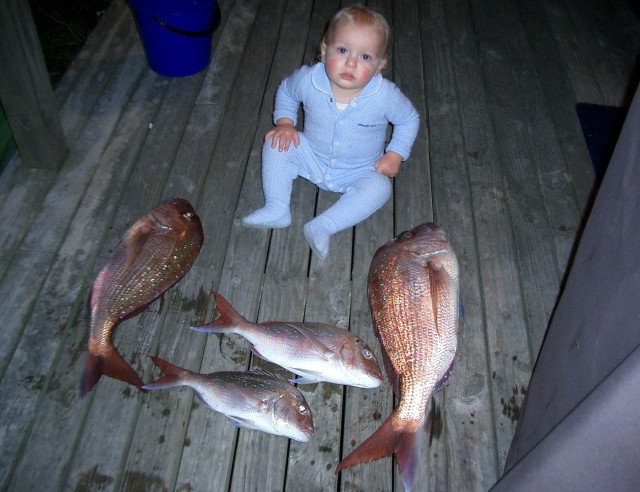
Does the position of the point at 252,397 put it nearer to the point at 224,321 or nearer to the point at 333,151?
the point at 224,321

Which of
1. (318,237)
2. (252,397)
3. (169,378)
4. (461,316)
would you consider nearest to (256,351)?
(252,397)

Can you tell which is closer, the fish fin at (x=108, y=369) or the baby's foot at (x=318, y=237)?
the fish fin at (x=108, y=369)

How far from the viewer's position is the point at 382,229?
283cm

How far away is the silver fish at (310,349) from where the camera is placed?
2.10 m

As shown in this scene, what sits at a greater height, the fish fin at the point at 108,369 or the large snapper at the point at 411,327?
the large snapper at the point at 411,327

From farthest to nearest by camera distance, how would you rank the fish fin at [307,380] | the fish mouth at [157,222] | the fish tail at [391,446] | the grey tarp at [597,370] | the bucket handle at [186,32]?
the bucket handle at [186,32]
the fish mouth at [157,222]
the fish fin at [307,380]
the fish tail at [391,446]
the grey tarp at [597,370]

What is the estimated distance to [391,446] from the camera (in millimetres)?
1948

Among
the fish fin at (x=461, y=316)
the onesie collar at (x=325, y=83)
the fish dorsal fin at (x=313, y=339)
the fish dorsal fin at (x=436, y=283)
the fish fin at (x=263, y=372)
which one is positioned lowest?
the fish fin at (x=461, y=316)

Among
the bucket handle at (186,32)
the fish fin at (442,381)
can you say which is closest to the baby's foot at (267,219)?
the fish fin at (442,381)

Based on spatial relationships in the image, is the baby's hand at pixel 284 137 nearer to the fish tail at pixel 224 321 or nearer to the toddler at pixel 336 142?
the toddler at pixel 336 142

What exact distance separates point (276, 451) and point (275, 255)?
0.95m

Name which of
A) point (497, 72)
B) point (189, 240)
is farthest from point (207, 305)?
point (497, 72)

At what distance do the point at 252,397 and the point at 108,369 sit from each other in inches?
22.8

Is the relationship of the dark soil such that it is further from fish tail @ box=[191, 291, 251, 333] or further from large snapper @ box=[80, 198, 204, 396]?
fish tail @ box=[191, 291, 251, 333]
